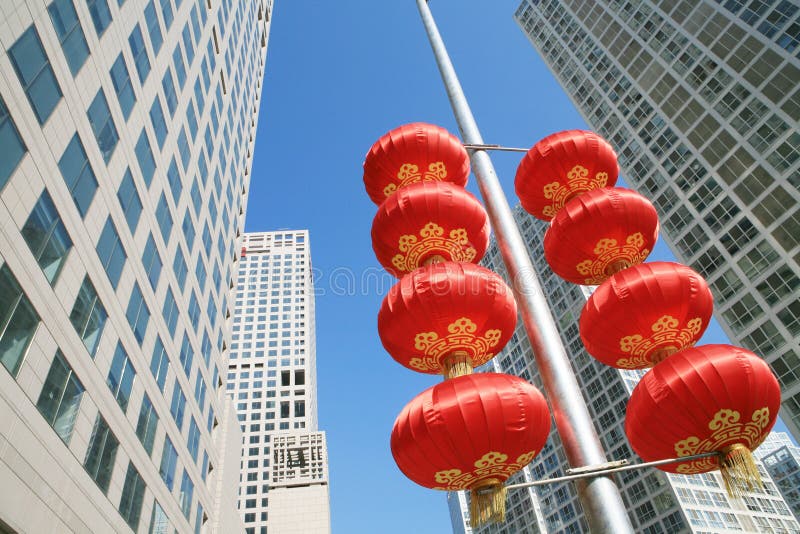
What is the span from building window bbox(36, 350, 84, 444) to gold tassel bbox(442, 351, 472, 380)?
37.9ft

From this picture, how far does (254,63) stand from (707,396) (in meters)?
51.1

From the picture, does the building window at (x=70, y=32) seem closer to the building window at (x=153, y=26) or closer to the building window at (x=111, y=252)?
the building window at (x=111, y=252)

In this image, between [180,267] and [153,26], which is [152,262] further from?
[153,26]

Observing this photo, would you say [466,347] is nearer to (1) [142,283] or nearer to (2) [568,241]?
(2) [568,241]

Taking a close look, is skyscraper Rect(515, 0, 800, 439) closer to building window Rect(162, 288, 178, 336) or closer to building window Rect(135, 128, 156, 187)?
building window Rect(162, 288, 178, 336)

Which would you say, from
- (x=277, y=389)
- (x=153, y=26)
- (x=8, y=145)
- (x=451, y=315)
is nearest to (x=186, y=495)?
(x=8, y=145)

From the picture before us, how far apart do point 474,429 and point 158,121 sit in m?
22.8

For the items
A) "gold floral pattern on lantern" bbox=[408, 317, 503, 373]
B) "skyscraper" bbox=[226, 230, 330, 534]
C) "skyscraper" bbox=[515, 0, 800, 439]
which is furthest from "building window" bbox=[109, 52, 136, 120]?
"skyscraper" bbox=[226, 230, 330, 534]

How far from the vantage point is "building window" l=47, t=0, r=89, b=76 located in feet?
47.9

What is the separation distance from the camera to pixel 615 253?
5.61m

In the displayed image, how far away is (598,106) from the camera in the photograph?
54.7 metres

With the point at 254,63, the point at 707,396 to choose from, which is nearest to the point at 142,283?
the point at 707,396

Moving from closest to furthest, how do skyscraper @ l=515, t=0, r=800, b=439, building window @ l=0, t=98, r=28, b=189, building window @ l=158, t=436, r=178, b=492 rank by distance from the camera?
building window @ l=0, t=98, r=28, b=189, building window @ l=158, t=436, r=178, b=492, skyscraper @ l=515, t=0, r=800, b=439

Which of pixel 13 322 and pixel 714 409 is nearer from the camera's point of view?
pixel 714 409
